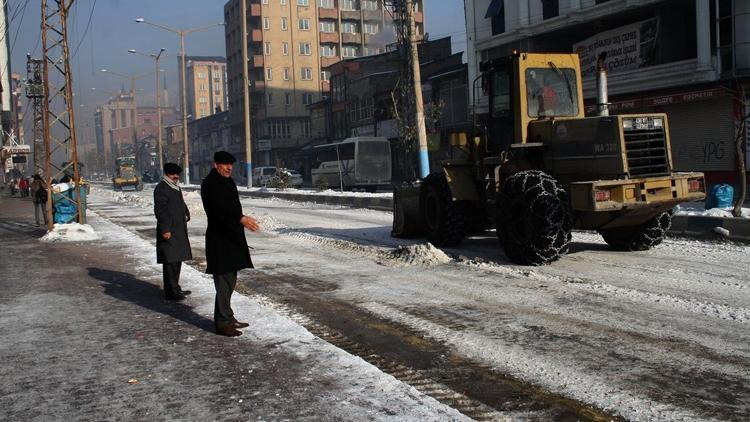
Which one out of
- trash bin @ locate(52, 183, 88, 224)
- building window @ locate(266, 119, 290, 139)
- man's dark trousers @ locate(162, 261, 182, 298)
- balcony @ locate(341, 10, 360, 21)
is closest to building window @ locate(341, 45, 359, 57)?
balcony @ locate(341, 10, 360, 21)

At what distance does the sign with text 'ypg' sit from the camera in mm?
27031

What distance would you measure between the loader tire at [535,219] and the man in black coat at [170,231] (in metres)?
4.50

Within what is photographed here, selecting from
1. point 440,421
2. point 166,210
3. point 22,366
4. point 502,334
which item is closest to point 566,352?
point 502,334

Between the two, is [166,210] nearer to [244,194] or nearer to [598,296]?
[598,296]

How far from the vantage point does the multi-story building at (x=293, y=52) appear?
86312mm

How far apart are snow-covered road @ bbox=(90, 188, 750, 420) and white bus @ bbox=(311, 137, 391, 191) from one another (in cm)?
2865

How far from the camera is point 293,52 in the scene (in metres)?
89.1

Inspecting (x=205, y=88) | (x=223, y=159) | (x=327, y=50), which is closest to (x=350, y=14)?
(x=327, y=50)

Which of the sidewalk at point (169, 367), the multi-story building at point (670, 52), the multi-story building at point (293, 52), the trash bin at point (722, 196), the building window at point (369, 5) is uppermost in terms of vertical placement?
the building window at point (369, 5)

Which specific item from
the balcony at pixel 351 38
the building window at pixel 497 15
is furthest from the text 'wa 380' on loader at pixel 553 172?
the balcony at pixel 351 38

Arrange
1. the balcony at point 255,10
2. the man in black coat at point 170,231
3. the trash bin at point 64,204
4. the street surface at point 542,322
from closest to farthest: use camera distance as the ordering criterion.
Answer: the street surface at point 542,322 → the man in black coat at point 170,231 → the trash bin at point 64,204 → the balcony at point 255,10

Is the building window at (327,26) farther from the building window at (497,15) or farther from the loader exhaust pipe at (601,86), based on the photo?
the loader exhaust pipe at (601,86)

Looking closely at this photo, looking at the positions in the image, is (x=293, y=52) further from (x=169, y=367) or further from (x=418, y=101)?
(x=169, y=367)

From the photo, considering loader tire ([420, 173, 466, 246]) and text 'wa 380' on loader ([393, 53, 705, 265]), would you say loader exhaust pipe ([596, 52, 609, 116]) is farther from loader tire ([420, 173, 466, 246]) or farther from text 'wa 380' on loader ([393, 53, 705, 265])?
loader tire ([420, 173, 466, 246])
